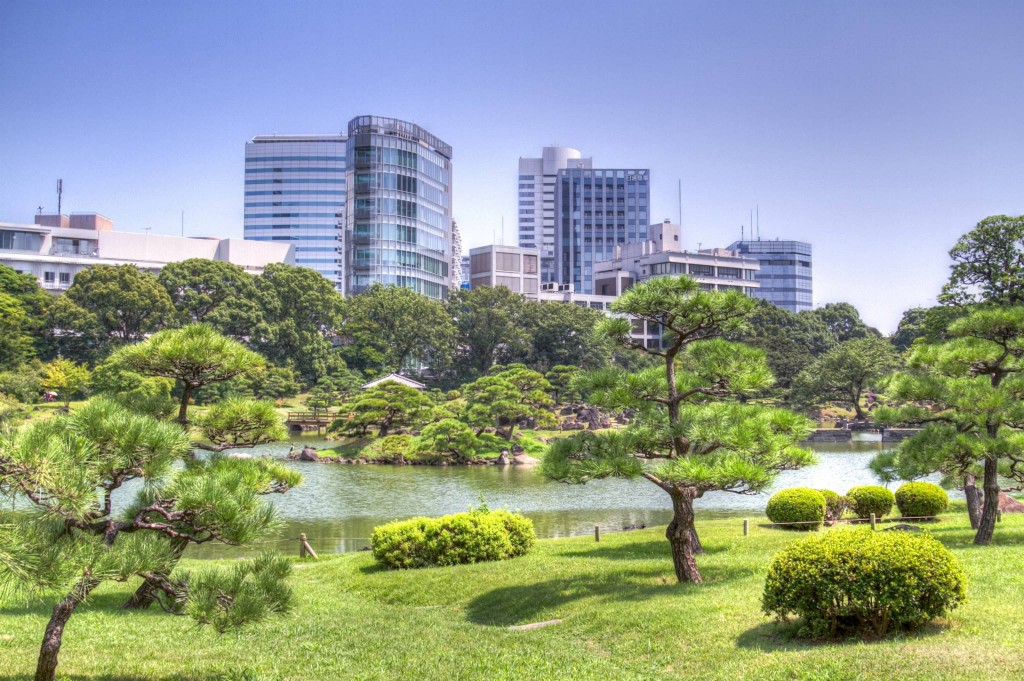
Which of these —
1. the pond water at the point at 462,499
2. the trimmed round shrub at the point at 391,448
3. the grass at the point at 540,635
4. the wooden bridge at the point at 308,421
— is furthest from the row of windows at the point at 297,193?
the grass at the point at 540,635

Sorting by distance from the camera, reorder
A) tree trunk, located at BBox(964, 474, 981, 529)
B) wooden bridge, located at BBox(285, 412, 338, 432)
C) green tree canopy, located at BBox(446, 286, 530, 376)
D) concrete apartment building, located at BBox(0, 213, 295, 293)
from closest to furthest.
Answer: tree trunk, located at BBox(964, 474, 981, 529) → wooden bridge, located at BBox(285, 412, 338, 432) → green tree canopy, located at BBox(446, 286, 530, 376) → concrete apartment building, located at BBox(0, 213, 295, 293)

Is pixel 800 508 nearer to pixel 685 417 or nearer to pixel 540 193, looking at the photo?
pixel 685 417

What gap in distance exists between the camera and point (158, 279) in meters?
57.2

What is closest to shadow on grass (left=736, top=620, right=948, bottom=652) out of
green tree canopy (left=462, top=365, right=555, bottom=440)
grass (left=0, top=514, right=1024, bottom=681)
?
grass (left=0, top=514, right=1024, bottom=681)

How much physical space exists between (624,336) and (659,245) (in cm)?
8193

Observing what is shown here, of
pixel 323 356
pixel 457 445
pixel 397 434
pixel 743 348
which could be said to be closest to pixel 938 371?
pixel 743 348

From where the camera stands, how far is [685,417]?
12.0 m

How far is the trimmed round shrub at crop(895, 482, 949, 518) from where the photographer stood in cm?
1967

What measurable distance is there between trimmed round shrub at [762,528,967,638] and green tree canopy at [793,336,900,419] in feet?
171

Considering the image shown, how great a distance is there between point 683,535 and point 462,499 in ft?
58.0

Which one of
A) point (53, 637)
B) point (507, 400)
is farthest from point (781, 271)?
point (53, 637)

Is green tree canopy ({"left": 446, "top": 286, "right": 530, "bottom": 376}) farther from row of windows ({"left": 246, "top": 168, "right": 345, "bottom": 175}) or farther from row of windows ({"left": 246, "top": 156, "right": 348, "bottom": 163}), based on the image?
row of windows ({"left": 246, "top": 156, "right": 348, "bottom": 163})

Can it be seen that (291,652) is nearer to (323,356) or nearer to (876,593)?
(876,593)

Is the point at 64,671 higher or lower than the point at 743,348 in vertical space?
lower
